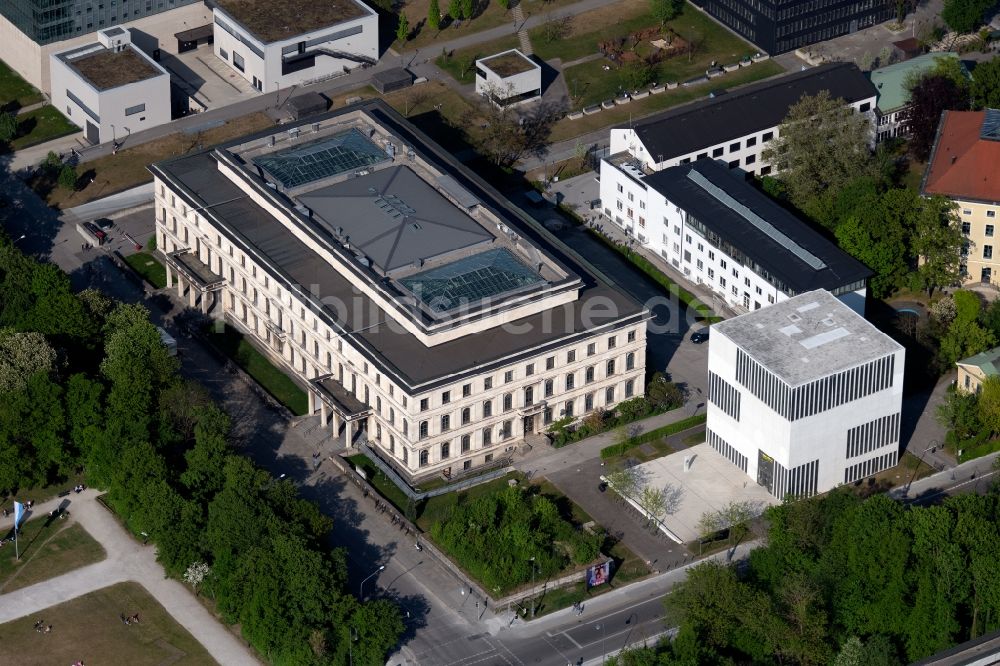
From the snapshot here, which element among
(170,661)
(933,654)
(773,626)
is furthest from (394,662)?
(933,654)

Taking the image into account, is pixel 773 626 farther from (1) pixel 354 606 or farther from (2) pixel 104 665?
(2) pixel 104 665

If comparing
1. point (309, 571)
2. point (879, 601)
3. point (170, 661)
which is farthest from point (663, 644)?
point (170, 661)

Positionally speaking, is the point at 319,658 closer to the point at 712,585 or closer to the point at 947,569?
the point at 712,585

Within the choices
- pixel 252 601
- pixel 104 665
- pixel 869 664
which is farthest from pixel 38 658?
pixel 869 664

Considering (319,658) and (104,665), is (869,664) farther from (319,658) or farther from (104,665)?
(104,665)

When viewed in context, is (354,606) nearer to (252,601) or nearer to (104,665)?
(252,601)
